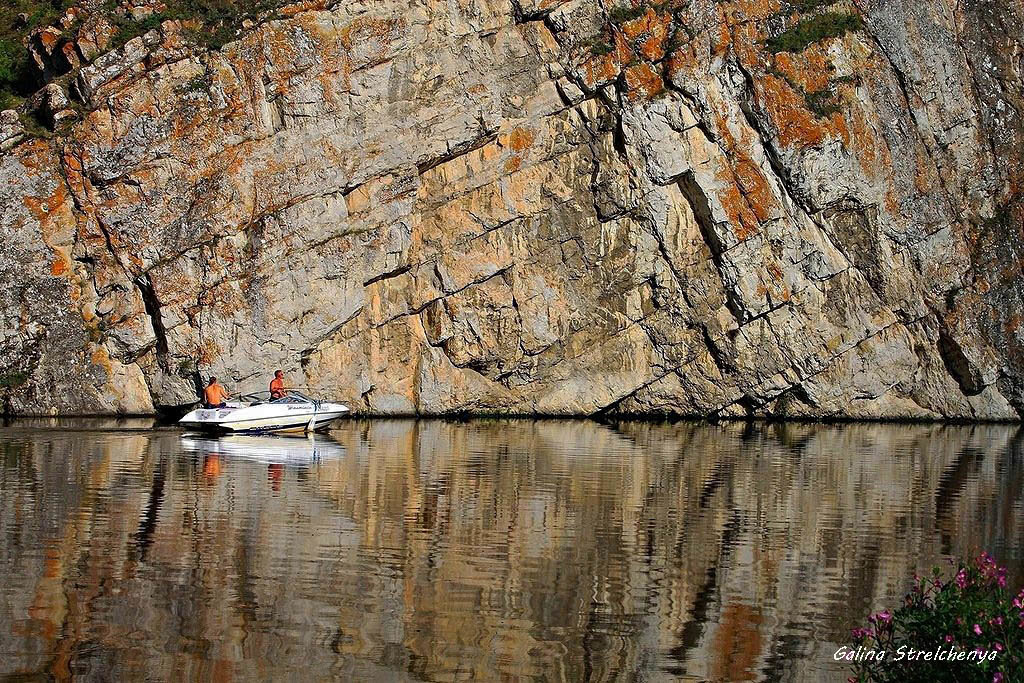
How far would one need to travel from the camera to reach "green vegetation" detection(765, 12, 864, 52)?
46.8 metres

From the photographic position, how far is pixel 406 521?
20.5 metres

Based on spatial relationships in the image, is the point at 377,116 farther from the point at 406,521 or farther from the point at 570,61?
the point at 406,521

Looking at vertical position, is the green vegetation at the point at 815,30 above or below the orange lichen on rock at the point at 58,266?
above

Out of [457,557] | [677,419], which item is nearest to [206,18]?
[677,419]

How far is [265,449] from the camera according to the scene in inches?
1293

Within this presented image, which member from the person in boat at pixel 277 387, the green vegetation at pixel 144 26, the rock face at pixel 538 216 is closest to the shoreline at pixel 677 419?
the rock face at pixel 538 216

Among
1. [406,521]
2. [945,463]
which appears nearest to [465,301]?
[945,463]

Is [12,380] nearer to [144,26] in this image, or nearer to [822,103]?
[144,26]

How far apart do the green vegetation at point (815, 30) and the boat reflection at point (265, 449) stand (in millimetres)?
22105

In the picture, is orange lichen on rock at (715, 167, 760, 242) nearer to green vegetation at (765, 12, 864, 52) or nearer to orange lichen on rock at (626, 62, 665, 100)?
orange lichen on rock at (626, 62, 665, 100)

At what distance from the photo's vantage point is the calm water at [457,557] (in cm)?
1287

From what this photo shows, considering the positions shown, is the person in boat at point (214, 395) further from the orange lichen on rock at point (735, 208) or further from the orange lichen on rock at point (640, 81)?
the orange lichen on rock at point (735, 208)

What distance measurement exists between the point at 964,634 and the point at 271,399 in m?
32.6

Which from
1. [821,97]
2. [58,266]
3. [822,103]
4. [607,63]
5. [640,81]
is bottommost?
[58,266]
